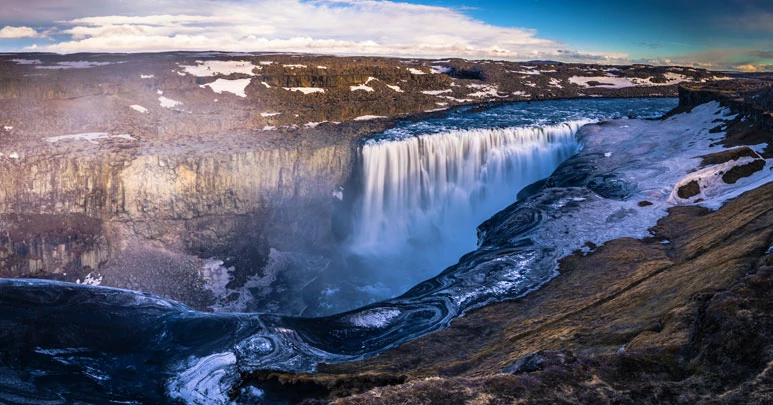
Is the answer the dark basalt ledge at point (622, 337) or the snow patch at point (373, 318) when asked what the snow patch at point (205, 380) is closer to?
the dark basalt ledge at point (622, 337)

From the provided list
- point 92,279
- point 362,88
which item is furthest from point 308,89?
point 92,279

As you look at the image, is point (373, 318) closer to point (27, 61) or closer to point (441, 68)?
point (27, 61)

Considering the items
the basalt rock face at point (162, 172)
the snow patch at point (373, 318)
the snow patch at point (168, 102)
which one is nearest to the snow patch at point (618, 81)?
the basalt rock face at point (162, 172)

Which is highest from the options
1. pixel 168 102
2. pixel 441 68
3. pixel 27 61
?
pixel 441 68

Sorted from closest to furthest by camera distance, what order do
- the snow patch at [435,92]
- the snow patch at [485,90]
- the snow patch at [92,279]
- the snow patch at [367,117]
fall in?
the snow patch at [92,279] < the snow patch at [367,117] < the snow patch at [435,92] < the snow patch at [485,90]

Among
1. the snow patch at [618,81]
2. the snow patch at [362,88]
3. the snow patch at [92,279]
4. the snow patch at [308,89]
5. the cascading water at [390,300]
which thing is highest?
the snow patch at [618,81]

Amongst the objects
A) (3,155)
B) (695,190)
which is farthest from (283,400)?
(3,155)

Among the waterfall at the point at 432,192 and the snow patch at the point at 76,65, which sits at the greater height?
the snow patch at the point at 76,65
